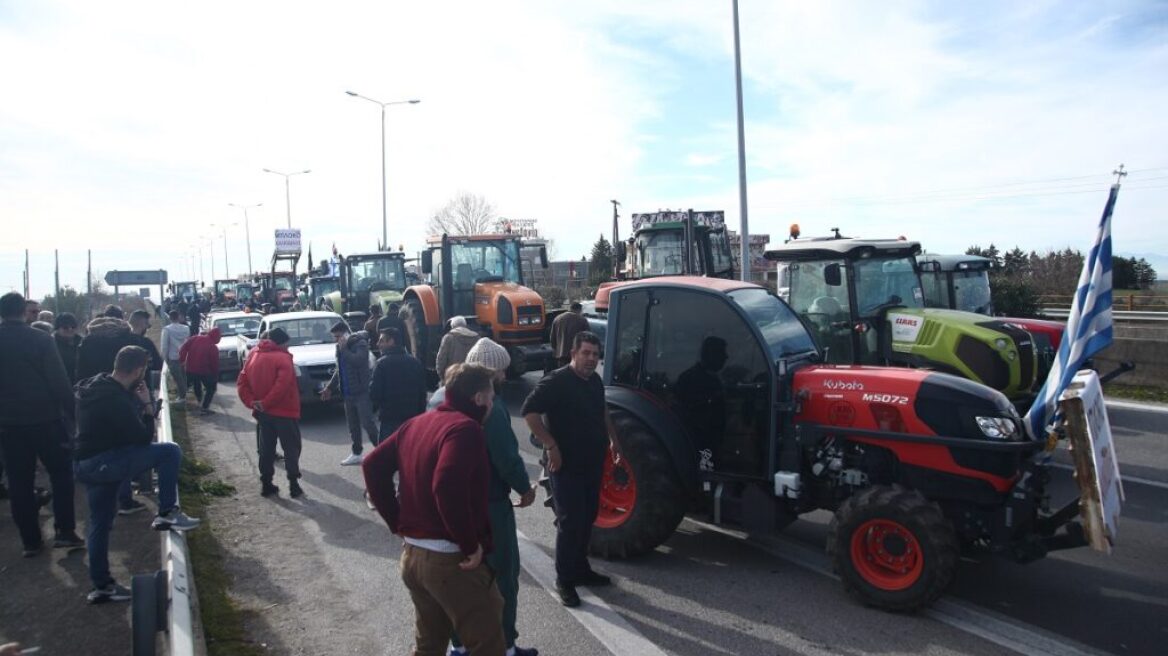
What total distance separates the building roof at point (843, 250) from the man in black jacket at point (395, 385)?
13.4 feet

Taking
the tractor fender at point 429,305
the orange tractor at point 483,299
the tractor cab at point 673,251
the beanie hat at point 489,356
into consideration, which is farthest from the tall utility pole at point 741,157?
the beanie hat at point 489,356

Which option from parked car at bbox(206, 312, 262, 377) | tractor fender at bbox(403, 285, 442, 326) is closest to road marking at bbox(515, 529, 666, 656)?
tractor fender at bbox(403, 285, 442, 326)

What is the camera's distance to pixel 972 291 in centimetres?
1298

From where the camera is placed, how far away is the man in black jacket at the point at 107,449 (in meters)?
5.29

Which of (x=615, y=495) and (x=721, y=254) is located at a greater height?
(x=721, y=254)

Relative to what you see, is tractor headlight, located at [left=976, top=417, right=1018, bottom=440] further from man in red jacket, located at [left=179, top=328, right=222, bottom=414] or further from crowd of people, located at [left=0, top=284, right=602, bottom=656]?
man in red jacket, located at [left=179, top=328, right=222, bottom=414]

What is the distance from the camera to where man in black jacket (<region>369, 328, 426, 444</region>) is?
8.08 meters

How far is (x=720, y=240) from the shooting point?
18.4m

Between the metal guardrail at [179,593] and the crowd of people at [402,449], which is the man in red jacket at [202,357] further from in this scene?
the metal guardrail at [179,593]

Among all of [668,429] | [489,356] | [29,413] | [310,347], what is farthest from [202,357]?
[668,429]

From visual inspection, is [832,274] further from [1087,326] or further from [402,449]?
[402,449]

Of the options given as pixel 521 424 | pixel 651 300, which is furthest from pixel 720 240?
pixel 651 300

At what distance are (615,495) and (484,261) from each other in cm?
1010

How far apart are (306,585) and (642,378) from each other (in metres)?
2.83
